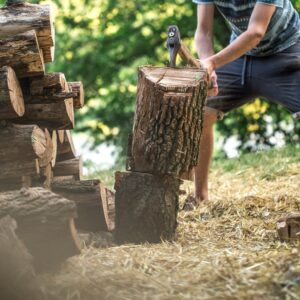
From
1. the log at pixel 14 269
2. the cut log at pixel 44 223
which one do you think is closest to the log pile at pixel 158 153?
the cut log at pixel 44 223

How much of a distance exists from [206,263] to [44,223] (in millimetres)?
761

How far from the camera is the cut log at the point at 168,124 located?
3.45 meters

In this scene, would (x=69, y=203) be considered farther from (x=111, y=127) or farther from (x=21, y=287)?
(x=111, y=127)

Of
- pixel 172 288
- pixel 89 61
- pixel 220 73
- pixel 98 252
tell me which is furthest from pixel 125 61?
pixel 172 288

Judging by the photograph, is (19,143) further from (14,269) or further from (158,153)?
(14,269)

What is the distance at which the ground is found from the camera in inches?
99.4

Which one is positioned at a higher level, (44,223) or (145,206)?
(44,223)

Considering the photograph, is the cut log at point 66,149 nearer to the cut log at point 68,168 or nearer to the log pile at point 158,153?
the cut log at point 68,168

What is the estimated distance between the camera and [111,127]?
9188 millimetres

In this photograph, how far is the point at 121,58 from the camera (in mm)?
8969

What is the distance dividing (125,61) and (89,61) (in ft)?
1.65

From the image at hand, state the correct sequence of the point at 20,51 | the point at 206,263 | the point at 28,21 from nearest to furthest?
the point at 206,263, the point at 20,51, the point at 28,21

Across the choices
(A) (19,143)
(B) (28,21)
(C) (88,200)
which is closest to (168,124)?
(C) (88,200)

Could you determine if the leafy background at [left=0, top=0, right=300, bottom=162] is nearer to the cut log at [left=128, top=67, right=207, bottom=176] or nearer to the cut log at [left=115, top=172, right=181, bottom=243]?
the cut log at [left=128, top=67, right=207, bottom=176]
